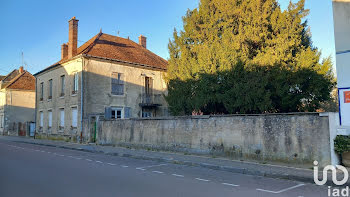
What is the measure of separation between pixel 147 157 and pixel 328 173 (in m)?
7.37

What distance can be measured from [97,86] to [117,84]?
1.91 meters

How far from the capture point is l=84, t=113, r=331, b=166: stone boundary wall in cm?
938

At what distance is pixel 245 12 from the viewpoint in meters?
13.9

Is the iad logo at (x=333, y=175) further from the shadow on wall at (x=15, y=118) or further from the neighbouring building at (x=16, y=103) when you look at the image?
the neighbouring building at (x=16, y=103)

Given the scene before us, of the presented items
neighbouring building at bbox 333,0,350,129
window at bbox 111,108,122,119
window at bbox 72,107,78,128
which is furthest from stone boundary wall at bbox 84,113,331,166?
window at bbox 72,107,78,128

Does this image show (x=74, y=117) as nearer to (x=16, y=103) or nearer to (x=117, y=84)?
(x=117, y=84)

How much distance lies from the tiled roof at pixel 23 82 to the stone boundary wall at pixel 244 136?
28.8 m

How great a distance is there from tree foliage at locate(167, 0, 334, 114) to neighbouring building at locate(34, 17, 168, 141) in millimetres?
8519

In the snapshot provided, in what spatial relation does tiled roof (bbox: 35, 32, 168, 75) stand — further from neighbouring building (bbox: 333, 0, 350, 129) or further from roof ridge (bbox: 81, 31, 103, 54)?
neighbouring building (bbox: 333, 0, 350, 129)

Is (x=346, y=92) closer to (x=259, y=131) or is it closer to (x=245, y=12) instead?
(x=259, y=131)

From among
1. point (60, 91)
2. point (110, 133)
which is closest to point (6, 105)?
point (60, 91)

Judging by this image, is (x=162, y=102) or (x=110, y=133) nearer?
(x=110, y=133)

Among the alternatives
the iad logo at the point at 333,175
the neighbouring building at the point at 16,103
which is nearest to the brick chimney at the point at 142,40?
the neighbouring building at the point at 16,103

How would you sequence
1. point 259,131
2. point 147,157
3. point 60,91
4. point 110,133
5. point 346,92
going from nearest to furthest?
1. point 346,92
2. point 259,131
3. point 147,157
4. point 110,133
5. point 60,91
